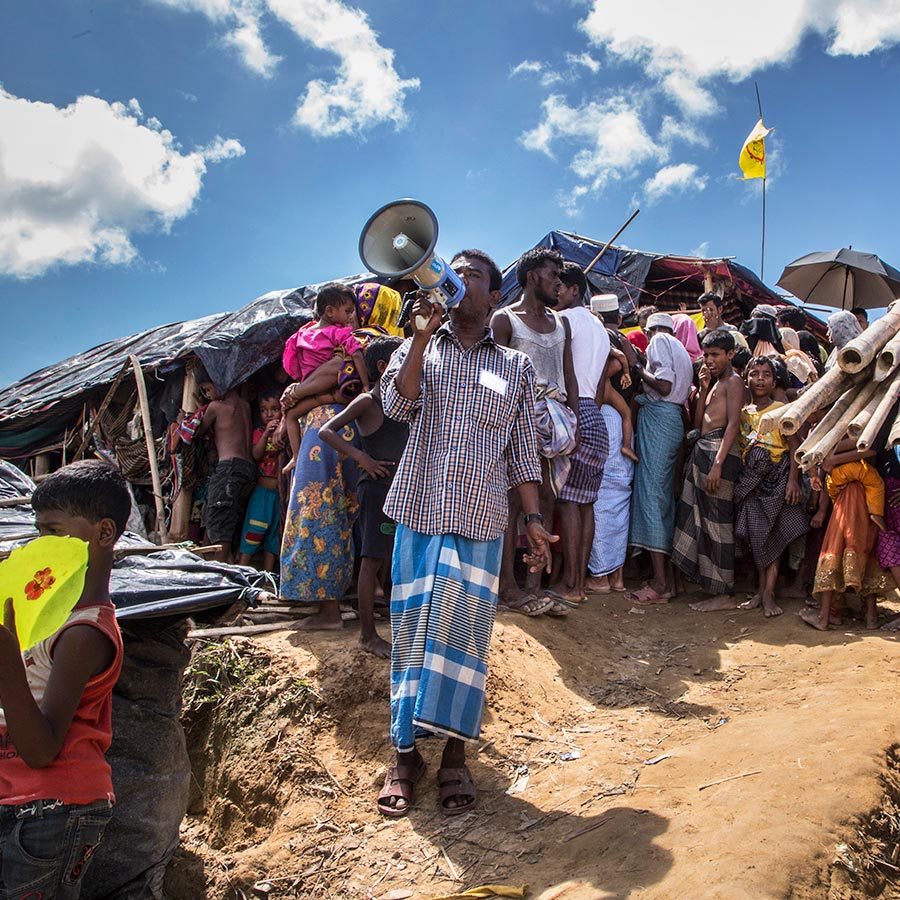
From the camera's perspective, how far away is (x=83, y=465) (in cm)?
221

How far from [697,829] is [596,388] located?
337cm

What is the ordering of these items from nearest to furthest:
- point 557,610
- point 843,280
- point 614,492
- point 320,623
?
point 320,623
point 557,610
point 614,492
point 843,280

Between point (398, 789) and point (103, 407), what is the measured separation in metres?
5.89

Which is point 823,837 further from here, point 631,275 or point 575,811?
point 631,275

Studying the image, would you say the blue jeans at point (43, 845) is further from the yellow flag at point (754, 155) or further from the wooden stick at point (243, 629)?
the yellow flag at point (754, 155)

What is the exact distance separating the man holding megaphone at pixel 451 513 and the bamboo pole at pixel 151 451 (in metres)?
4.40

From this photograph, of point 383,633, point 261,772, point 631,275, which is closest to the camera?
point 261,772

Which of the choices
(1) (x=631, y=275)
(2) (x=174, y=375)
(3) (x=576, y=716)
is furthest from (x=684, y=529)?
(1) (x=631, y=275)

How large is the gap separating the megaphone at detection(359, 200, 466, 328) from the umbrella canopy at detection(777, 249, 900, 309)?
6023 mm

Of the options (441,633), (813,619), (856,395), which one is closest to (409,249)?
(441,633)

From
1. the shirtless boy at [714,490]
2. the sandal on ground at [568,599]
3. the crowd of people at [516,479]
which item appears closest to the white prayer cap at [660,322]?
the crowd of people at [516,479]

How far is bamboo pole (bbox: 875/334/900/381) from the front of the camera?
2.68 m

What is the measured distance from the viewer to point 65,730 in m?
1.97

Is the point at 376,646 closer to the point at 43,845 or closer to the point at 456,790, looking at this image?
the point at 456,790
